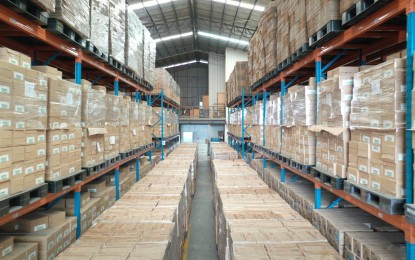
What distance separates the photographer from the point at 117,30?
5.32 meters

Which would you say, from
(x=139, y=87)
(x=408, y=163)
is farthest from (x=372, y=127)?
(x=139, y=87)

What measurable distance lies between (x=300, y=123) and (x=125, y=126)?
3.81 m

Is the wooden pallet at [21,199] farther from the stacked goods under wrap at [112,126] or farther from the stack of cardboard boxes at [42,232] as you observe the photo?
the stacked goods under wrap at [112,126]

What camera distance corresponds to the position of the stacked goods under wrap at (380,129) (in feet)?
7.32

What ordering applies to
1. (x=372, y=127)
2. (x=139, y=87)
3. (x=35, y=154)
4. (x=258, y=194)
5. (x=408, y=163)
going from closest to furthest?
(x=408, y=163) < (x=372, y=127) < (x=35, y=154) < (x=258, y=194) < (x=139, y=87)

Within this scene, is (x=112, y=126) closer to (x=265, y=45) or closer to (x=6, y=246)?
(x=6, y=246)

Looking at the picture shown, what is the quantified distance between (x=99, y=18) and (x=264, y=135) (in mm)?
4570

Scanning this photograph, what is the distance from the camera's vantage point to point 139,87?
803 cm

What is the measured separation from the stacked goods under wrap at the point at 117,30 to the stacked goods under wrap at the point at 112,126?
0.86 metres

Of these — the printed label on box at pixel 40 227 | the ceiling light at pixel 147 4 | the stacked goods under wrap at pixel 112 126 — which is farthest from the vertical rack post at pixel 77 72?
the ceiling light at pixel 147 4

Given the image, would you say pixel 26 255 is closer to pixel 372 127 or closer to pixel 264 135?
pixel 372 127

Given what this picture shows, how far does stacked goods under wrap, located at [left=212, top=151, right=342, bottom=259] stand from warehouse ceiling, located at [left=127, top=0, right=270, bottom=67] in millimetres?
11618

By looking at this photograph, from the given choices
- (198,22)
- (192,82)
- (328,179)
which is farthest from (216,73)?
(328,179)

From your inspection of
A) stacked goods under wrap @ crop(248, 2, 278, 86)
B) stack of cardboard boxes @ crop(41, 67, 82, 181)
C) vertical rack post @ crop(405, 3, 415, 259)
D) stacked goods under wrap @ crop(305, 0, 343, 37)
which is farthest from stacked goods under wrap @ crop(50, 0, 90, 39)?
stacked goods under wrap @ crop(248, 2, 278, 86)
